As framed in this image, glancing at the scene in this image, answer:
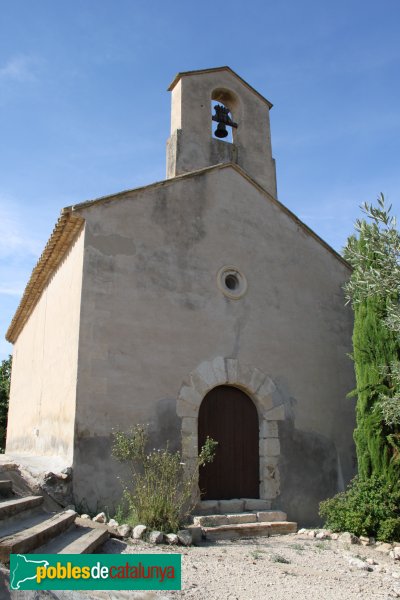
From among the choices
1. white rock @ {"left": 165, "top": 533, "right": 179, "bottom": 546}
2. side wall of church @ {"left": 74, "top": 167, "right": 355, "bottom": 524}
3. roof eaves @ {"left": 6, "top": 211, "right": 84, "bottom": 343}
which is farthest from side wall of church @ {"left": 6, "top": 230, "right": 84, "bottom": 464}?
white rock @ {"left": 165, "top": 533, "right": 179, "bottom": 546}

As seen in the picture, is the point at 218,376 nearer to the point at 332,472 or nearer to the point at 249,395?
the point at 249,395

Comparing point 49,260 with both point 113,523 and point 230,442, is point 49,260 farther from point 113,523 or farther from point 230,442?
point 113,523

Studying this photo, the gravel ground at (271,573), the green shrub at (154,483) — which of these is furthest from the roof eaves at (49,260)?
the gravel ground at (271,573)

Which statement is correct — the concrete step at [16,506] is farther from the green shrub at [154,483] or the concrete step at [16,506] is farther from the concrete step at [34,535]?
the green shrub at [154,483]

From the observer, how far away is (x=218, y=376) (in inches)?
352

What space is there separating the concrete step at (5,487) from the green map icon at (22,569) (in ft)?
6.31

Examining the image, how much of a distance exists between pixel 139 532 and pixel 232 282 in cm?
473

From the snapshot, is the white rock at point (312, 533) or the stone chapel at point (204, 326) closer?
the white rock at point (312, 533)

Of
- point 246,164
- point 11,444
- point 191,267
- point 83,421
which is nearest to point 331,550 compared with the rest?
point 83,421

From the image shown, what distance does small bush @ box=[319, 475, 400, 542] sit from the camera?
7527 millimetres

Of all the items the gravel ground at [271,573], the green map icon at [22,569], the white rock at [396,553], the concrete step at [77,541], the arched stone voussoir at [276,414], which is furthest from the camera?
the arched stone voussoir at [276,414]

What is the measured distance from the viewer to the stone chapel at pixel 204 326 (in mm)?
8102

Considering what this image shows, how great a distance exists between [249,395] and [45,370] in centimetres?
372

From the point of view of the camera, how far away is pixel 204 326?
358 inches
